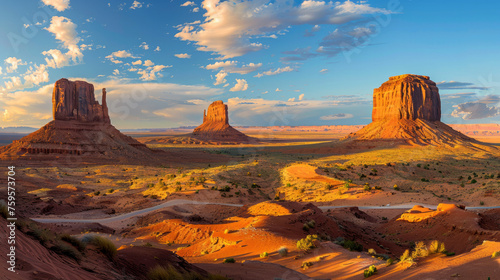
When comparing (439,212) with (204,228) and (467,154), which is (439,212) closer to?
(204,228)

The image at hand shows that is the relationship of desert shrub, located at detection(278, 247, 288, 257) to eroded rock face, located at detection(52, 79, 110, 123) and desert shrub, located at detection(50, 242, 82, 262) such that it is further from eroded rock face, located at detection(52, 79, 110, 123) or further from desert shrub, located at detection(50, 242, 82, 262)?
eroded rock face, located at detection(52, 79, 110, 123)

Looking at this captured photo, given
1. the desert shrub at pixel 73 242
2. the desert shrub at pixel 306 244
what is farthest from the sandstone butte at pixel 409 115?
the desert shrub at pixel 73 242

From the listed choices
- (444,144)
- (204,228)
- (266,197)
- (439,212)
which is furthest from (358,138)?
(204,228)

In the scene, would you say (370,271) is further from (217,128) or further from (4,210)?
(217,128)

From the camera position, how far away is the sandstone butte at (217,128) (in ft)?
496

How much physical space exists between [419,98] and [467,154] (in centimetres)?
3015

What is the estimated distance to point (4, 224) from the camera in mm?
6898

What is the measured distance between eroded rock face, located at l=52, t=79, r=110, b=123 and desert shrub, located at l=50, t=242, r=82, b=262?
249 feet

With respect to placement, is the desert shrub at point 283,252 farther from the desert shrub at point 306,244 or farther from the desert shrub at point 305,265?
the desert shrub at point 305,265

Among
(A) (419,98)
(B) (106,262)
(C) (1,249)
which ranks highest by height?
(A) (419,98)

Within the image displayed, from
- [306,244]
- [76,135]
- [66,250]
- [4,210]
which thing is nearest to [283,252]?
[306,244]

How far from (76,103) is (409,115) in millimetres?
96997

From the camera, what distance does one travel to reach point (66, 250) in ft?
23.5

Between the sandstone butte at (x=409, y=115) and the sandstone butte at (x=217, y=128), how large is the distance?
68.3 m
